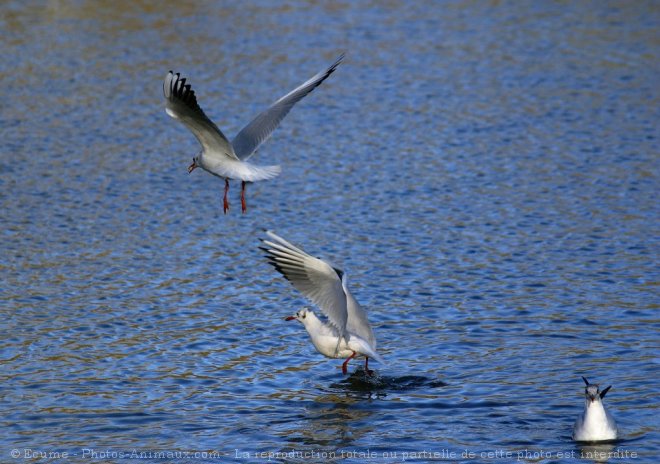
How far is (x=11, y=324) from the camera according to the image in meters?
12.9

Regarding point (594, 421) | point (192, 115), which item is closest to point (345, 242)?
point (192, 115)

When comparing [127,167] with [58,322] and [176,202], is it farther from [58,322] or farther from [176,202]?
[58,322]

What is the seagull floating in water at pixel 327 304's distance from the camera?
1098 centimetres

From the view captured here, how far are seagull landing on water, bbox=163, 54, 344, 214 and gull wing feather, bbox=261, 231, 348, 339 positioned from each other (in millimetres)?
932

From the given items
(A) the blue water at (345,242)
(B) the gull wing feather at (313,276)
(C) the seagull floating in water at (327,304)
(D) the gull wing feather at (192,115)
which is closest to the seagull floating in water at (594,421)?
(A) the blue water at (345,242)

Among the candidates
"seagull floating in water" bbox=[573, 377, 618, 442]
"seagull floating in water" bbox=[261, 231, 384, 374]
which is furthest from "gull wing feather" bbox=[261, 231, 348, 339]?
"seagull floating in water" bbox=[573, 377, 618, 442]

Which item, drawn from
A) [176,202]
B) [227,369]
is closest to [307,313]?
[227,369]

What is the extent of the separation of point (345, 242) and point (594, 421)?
677cm

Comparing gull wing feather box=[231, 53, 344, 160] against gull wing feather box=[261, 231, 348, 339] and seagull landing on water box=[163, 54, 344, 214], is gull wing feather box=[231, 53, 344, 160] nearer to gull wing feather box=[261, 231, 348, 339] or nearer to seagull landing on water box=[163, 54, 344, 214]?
seagull landing on water box=[163, 54, 344, 214]

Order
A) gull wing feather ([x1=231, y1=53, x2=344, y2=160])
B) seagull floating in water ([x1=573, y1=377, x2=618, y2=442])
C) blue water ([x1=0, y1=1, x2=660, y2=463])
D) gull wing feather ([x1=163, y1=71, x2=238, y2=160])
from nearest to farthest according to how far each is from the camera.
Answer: seagull floating in water ([x1=573, y1=377, x2=618, y2=442])
blue water ([x1=0, y1=1, x2=660, y2=463])
gull wing feather ([x1=163, y1=71, x2=238, y2=160])
gull wing feather ([x1=231, y1=53, x2=344, y2=160])

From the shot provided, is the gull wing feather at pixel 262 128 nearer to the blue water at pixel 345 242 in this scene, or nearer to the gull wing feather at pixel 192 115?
the gull wing feather at pixel 192 115

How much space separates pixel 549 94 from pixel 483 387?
43.8 feet

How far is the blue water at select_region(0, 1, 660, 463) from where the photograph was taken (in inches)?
408

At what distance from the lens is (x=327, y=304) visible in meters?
11.3
